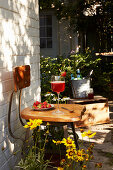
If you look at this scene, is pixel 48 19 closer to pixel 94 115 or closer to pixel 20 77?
pixel 94 115

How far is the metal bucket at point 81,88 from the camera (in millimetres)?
5691

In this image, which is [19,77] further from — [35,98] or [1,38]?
[35,98]

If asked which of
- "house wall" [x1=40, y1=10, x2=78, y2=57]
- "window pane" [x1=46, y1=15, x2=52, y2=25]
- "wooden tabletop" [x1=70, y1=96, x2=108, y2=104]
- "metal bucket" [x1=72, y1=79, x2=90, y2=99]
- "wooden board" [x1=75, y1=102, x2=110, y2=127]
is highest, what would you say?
"window pane" [x1=46, y1=15, x2=52, y2=25]

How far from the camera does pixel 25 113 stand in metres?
2.85

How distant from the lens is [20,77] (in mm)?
2953

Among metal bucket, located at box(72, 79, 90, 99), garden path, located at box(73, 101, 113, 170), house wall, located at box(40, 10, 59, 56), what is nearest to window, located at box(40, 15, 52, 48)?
house wall, located at box(40, 10, 59, 56)

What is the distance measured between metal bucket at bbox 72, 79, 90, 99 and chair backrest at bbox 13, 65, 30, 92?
8.75 ft

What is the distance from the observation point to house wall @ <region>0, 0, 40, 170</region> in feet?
9.15

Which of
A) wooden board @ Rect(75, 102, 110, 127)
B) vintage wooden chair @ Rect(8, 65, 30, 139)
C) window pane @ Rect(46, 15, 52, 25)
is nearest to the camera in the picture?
vintage wooden chair @ Rect(8, 65, 30, 139)

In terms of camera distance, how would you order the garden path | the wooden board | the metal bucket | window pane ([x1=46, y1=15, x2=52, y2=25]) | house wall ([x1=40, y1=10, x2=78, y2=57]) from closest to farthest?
1. the garden path
2. the wooden board
3. the metal bucket
4. house wall ([x1=40, y1=10, x2=78, y2=57])
5. window pane ([x1=46, y1=15, x2=52, y2=25])

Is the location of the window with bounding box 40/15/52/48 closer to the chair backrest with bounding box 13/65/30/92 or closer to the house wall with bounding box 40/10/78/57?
the house wall with bounding box 40/10/78/57

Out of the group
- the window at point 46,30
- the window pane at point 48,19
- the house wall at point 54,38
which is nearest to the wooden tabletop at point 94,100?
the house wall at point 54,38

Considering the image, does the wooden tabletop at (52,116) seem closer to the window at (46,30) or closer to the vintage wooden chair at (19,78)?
the vintage wooden chair at (19,78)

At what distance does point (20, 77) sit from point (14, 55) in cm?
30
